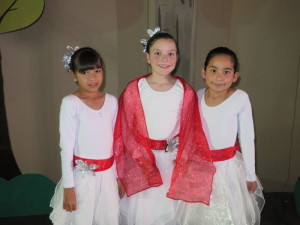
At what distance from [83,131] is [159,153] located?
1.42 ft

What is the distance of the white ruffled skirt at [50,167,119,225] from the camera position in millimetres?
1706

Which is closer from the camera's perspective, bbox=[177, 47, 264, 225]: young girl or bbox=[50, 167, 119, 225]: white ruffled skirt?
bbox=[50, 167, 119, 225]: white ruffled skirt

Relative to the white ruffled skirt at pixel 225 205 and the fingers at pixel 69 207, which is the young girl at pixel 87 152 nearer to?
the fingers at pixel 69 207

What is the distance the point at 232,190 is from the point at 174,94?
632 millimetres

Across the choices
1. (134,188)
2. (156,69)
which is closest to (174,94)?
(156,69)

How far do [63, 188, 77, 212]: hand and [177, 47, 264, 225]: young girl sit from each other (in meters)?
0.62

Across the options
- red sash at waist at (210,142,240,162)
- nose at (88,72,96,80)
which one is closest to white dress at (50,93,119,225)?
nose at (88,72,96,80)

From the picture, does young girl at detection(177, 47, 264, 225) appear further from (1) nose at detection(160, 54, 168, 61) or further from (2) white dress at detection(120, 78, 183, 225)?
(1) nose at detection(160, 54, 168, 61)

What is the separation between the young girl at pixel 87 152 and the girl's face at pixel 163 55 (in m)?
0.30

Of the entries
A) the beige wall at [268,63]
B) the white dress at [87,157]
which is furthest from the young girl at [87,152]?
the beige wall at [268,63]

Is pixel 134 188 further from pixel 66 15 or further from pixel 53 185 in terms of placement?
pixel 66 15

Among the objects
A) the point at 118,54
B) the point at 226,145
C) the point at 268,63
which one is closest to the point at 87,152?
the point at 226,145

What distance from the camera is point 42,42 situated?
8.43ft

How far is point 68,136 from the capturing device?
1.69m
